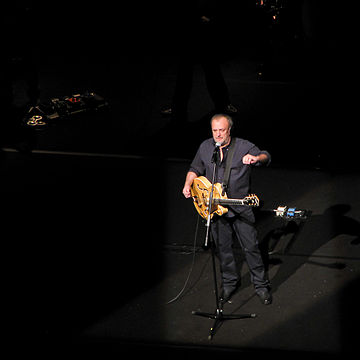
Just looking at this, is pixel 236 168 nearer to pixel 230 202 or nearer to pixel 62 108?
pixel 230 202

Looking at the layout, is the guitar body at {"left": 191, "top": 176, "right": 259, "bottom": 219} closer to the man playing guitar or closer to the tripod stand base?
the man playing guitar

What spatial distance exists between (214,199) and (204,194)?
0.57ft

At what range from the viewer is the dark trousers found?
6.42 m

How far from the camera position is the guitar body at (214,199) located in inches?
238

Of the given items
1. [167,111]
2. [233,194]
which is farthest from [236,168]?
[167,111]

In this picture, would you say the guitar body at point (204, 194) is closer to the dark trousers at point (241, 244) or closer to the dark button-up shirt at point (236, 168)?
the dark button-up shirt at point (236, 168)

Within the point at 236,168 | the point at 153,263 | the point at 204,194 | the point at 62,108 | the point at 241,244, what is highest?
the point at 236,168

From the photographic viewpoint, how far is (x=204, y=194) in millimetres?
6285

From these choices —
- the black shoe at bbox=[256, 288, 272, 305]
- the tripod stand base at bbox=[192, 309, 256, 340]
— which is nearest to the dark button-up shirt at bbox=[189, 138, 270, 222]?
the black shoe at bbox=[256, 288, 272, 305]

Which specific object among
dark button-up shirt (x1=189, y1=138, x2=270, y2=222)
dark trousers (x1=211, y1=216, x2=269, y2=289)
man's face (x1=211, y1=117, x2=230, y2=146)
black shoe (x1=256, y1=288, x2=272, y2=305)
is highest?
man's face (x1=211, y1=117, x2=230, y2=146)

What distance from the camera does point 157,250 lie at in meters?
7.49

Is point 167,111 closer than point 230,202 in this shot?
No

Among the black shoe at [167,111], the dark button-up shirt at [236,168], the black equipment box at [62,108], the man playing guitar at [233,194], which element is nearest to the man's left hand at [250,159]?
the man playing guitar at [233,194]

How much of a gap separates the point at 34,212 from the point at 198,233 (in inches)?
77.7
